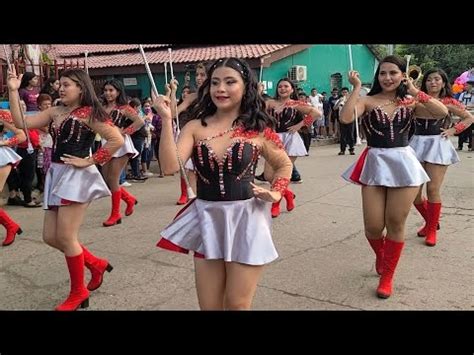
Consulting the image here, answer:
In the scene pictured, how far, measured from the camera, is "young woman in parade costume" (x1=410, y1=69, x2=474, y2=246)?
213 inches

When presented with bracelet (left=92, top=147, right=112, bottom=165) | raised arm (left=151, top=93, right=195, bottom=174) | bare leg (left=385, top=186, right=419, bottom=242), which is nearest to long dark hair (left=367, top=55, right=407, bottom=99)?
bare leg (left=385, top=186, right=419, bottom=242)

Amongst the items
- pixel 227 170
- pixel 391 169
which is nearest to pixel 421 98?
pixel 391 169

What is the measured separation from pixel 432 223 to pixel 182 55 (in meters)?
11.5

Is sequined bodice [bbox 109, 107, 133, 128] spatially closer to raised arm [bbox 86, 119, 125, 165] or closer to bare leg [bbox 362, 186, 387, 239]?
raised arm [bbox 86, 119, 125, 165]

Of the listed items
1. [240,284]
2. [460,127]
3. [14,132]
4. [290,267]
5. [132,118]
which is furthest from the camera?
[132,118]

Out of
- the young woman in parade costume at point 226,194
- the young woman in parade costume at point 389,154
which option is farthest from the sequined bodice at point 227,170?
the young woman in parade costume at point 389,154

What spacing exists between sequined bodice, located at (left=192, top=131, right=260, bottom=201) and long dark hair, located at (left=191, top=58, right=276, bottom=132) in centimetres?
13

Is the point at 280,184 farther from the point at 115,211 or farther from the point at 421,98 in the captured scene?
the point at 115,211

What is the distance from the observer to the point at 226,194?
108 inches
